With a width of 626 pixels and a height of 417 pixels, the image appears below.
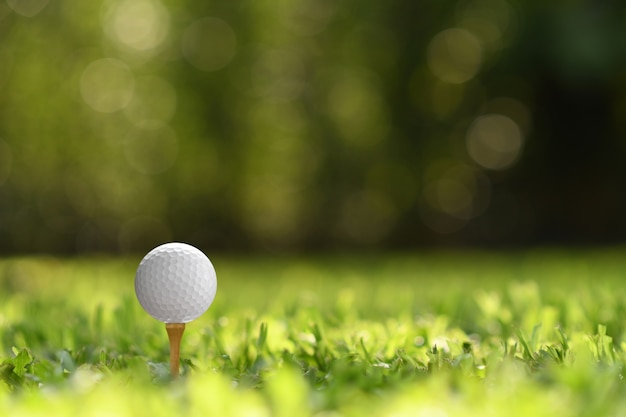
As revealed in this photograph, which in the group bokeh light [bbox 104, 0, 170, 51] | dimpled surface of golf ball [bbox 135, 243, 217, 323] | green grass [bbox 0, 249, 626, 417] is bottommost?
green grass [bbox 0, 249, 626, 417]

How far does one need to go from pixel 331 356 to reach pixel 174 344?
0.54 m

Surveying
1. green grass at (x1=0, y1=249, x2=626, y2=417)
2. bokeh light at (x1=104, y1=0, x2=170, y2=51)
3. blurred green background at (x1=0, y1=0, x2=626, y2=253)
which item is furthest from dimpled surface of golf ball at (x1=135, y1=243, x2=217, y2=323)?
bokeh light at (x1=104, y1=0, x2=170, y2=51)

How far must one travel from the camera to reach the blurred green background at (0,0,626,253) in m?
10.6

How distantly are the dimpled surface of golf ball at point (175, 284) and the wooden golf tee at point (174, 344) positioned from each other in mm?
24

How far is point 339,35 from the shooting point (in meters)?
11.8

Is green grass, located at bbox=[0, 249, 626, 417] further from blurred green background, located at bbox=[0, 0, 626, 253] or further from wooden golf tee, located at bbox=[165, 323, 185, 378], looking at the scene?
blurred green background, located at bbox=[0, 0, 626, 253]

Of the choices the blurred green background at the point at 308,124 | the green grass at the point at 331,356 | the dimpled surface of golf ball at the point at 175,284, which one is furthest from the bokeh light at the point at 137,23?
the dimpled surface of golf ball at the point at 175,284

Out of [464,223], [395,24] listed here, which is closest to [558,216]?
[464,223]

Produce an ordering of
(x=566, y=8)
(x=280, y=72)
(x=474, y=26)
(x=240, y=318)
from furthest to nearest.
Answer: (x=280, y=72)
(x=474, y=26)
(x=566, y=8)
(x=240, y=318)

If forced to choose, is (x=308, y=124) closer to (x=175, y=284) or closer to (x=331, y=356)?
(x=331, y=356)

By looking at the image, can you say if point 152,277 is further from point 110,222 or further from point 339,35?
point 110,222

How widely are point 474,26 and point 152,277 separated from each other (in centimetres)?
932

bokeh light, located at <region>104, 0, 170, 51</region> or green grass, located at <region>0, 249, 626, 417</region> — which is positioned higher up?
bokeh light, located at <region>104, 0, 170, 51</region>

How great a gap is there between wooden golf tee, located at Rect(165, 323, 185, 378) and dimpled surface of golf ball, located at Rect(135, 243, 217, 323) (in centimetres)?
2
